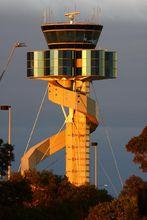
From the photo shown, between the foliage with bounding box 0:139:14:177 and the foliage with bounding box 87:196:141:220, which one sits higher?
the foliage with bounding box 0:139:14:177

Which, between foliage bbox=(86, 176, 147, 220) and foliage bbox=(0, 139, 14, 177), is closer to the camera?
foliage bbox=(0, 139, 14, 177)

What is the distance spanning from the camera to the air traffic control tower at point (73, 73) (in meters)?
153

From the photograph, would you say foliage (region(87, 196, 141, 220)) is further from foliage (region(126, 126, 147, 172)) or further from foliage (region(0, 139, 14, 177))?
foliage (region(126, 126, 147, 172))

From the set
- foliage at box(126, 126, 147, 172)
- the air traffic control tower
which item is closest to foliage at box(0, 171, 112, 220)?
foliage at box(126, 126, 147, 172)

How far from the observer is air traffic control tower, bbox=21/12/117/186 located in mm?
152763

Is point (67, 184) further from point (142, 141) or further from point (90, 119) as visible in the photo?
point (90, 119)

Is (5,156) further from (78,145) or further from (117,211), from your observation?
(78,145)

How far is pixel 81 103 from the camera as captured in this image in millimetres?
147375

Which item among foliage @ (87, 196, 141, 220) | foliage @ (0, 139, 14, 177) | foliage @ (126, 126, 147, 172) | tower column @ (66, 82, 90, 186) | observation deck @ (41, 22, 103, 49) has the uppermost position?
observation deck @ (41, 22, 103, 49)

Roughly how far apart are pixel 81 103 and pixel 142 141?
6527cm

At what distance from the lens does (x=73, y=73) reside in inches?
6102

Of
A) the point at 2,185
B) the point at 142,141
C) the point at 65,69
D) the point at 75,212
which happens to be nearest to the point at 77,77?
the point at 65,69

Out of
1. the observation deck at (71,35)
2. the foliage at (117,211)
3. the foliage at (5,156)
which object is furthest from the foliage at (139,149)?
the observation deck at (71,35)

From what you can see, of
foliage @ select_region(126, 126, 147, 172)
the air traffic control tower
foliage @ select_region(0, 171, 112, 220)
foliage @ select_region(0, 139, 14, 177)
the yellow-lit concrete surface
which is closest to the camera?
foliage @ select_region(0, 139, 14, 177)
